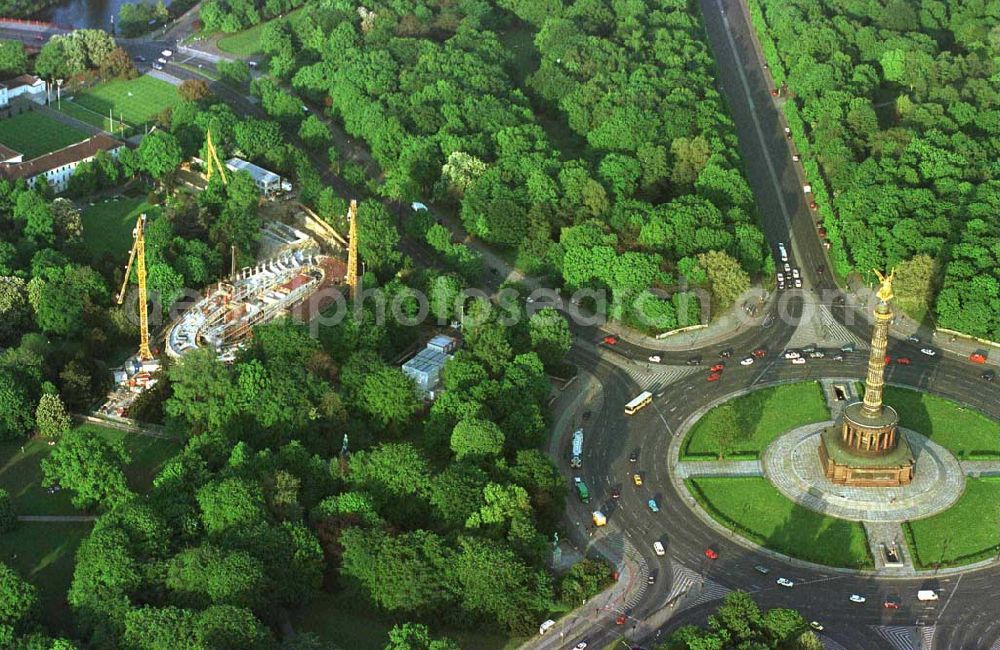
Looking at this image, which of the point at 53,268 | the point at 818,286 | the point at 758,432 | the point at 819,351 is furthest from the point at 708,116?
the point at 53,268

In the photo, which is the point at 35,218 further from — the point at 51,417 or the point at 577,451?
the point at 577,451

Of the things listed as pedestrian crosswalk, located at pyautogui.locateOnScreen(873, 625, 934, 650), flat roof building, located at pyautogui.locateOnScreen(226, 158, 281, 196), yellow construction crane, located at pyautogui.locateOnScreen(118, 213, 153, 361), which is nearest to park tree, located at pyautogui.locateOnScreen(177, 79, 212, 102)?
flat roof building, located at pyautogui.locateOnScreen(226, 158, 281, 196)

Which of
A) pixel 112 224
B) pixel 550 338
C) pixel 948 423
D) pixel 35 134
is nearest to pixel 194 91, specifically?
pixel 35 134

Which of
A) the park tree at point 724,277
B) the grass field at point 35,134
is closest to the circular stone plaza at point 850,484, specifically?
the park tree at point 724,277

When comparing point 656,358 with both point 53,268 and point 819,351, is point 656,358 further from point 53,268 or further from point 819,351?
point 53,268

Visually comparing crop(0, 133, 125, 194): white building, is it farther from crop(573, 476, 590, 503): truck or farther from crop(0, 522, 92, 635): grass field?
crop(573, 476, 590, 503): truck

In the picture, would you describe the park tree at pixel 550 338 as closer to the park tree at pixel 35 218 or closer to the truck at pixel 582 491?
the truck at pixel 582 491

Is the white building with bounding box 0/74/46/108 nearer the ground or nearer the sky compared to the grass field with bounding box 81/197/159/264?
nearer the ground
